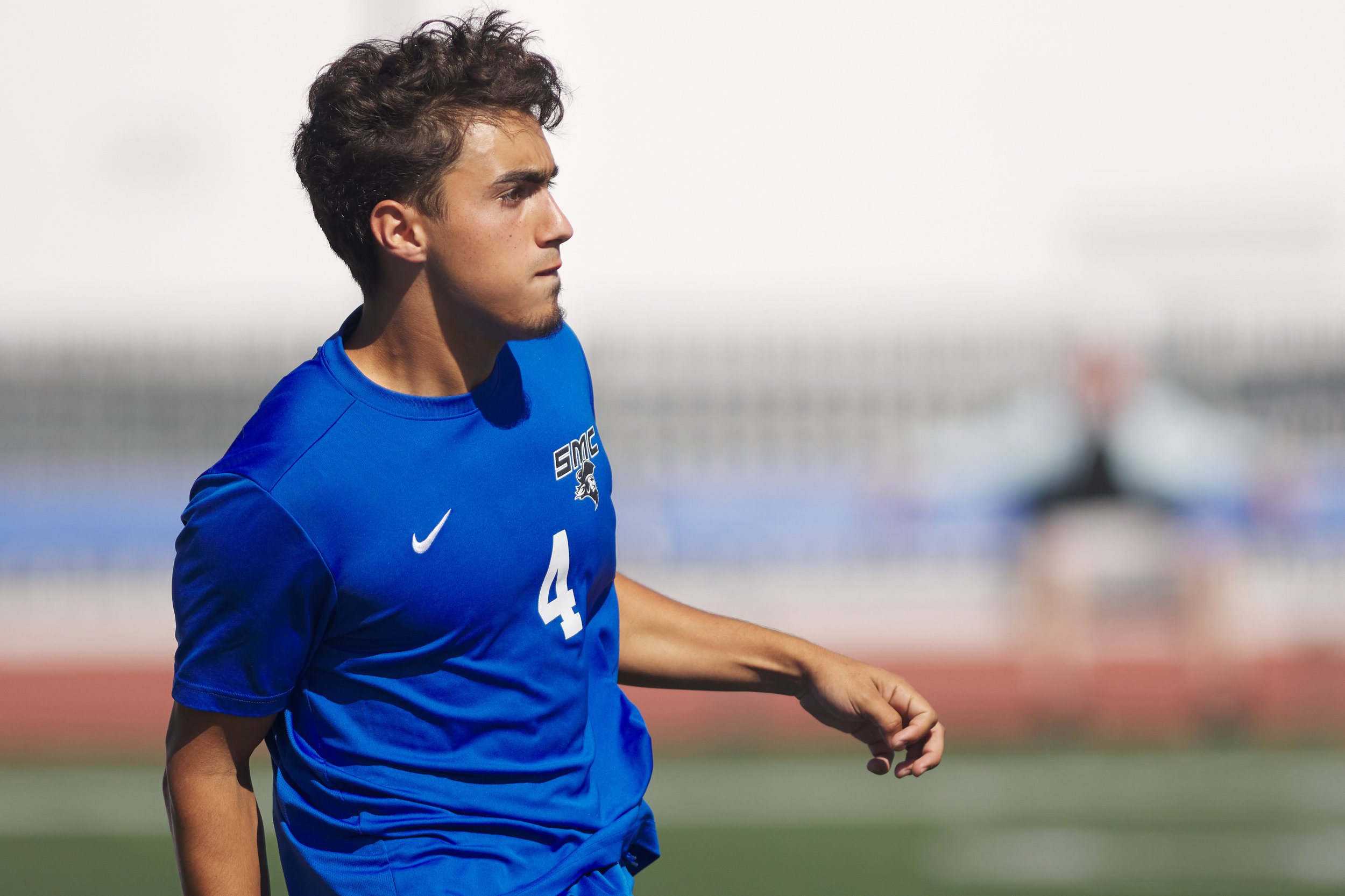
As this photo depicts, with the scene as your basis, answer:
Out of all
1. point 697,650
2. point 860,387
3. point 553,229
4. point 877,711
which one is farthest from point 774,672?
point 860,387

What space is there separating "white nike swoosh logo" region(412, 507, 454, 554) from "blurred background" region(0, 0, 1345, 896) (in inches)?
184

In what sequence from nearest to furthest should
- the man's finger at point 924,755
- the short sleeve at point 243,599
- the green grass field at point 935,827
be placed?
the short sleeve at point 243,599, the man's finger at point 924,755, the green grass field at point 935,827

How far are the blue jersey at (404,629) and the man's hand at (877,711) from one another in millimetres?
379

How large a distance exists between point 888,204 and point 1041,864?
9314 millimetres

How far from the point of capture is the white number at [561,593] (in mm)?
2250

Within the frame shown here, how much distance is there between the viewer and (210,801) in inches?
83.7

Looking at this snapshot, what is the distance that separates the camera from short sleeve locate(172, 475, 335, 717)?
6.54 ft

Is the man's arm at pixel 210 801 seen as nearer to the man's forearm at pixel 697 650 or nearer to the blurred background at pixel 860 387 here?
the man's forearm at pixel 697 650

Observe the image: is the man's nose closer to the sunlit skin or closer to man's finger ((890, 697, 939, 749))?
the sunlit skin

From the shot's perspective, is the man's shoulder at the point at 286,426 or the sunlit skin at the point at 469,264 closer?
the man's shoulder at the point at 286,426

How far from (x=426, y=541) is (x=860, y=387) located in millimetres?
10320

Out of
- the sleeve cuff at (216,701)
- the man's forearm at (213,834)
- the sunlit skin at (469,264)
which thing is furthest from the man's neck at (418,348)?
the man's forearm at (213,834)

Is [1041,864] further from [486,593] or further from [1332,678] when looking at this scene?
[486,593]

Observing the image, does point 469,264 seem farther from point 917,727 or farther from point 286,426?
point 917,727
